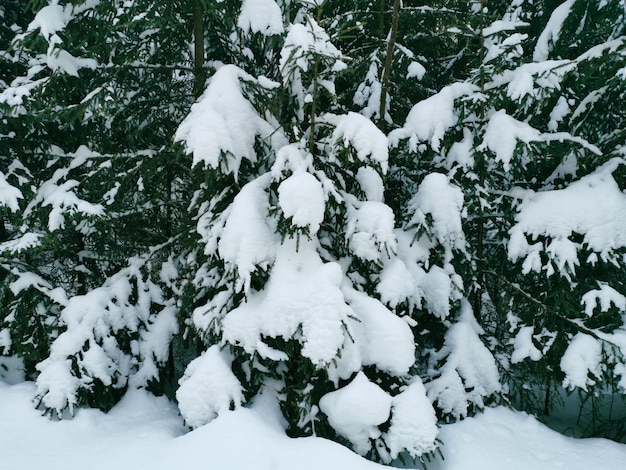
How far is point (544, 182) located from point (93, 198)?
6918 mm

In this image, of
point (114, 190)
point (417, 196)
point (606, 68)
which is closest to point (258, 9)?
point (417, 196)

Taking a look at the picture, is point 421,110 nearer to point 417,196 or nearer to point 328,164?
point 417,196

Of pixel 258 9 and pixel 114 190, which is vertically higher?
pixel 258 9

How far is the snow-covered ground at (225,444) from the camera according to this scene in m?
4.11

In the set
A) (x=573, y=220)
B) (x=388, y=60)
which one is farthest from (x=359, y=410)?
(x=388, y=60)

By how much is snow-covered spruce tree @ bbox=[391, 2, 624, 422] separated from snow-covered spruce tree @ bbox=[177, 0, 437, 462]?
4.20 feet

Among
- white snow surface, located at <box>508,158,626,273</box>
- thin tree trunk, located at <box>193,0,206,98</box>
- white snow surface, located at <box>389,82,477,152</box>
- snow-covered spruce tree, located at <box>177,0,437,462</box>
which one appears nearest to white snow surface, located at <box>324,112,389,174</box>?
snow-covered spruce tree, located at <box>177,0,437,462</box>

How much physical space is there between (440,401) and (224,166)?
3906 mm

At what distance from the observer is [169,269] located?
7.43 metres

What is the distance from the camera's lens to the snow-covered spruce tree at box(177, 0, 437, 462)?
14.5 feet

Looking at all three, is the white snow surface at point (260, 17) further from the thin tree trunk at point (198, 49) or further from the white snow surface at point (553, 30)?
the white snow surface at point (553, 30)

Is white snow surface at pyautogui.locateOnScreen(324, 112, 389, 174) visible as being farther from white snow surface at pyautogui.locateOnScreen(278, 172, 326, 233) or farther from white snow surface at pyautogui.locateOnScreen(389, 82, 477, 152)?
white snow surface at pyautogui.locateOnScreen(389, 82, 477, 152)

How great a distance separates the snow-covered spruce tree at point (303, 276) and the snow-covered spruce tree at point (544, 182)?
4.20 ft

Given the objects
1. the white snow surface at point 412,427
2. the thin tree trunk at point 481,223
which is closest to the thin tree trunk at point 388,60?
the thin tree trunk at point 481,223
